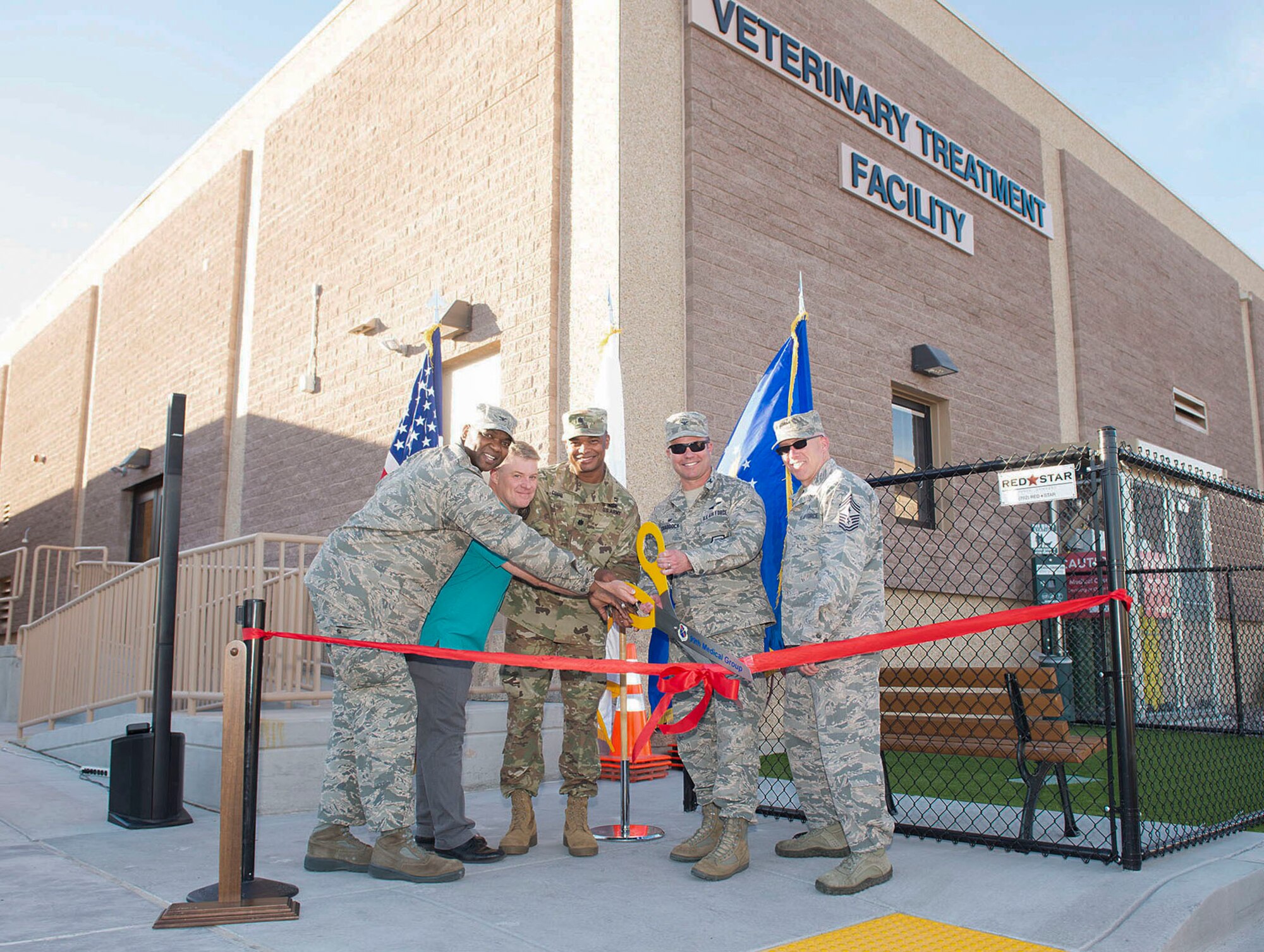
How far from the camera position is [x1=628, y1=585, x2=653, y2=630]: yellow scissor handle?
4.24 meters

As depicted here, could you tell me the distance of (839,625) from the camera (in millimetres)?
3963

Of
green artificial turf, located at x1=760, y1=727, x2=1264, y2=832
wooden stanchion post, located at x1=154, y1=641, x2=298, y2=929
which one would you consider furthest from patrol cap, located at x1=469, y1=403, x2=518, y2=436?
green artificial turf, located at x1=760, y1=727, x2=1264, y2=832

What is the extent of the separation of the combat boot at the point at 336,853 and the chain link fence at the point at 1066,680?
2263mm

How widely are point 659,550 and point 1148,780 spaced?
4455 millimetres

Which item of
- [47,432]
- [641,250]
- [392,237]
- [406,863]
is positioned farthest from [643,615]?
[47,432]

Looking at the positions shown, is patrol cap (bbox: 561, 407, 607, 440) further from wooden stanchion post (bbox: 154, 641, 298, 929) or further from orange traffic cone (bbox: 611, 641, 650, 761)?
orange traffic cone (bbox: 611, 641, 650, 761)

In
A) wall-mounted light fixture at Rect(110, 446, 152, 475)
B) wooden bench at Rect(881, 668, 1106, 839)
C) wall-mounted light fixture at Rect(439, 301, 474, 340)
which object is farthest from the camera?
wall-mounted light fixture at Rect(110, 446, 152, 475)

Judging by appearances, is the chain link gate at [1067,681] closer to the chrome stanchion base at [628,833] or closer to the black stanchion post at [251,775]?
the chrome stanchion base at [628,833]

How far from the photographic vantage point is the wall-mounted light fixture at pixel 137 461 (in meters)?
14.5

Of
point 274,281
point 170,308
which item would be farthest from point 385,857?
point 170,308

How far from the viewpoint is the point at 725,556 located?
4.21 metres

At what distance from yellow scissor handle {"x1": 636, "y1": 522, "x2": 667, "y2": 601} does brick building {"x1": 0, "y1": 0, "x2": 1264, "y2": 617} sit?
9.35ft

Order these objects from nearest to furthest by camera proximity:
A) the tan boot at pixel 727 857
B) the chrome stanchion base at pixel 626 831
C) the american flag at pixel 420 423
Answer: the tan boot at pixel 727 857, the chrome stanchion base at pixel 626 831, the american flag at pixel 420 423

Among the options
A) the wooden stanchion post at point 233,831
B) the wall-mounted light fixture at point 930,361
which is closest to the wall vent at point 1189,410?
the wall-mounted light fixture at point 930,361
